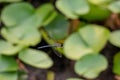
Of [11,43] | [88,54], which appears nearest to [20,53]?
[11,43]

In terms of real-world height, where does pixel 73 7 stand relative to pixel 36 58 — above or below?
above

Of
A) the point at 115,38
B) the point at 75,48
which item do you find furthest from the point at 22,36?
the point at 115,38

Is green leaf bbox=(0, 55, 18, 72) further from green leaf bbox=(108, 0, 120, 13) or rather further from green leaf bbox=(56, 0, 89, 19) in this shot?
green leaf bbox=(108, 0, 120, 13)

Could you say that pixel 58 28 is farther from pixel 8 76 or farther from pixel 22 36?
pixel 8 76

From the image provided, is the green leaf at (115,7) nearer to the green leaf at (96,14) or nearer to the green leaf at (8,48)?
the green leaf at (96,14)

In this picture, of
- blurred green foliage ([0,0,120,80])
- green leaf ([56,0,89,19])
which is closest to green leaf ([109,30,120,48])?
blurred green foliage ([0,0,120,80])

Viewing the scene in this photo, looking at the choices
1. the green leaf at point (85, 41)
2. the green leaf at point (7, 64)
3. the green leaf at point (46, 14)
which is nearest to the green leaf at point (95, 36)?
the green leaf at point (85, 41)

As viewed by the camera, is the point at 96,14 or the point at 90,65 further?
the point at 96,14
